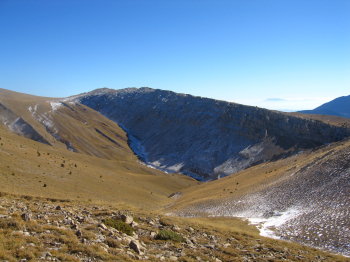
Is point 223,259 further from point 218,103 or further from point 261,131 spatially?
point 218,103

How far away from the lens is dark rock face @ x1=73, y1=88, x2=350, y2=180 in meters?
111

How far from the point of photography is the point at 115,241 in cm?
1412

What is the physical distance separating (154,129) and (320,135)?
9349 cm

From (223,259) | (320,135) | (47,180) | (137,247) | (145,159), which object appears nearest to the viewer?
(137,247)

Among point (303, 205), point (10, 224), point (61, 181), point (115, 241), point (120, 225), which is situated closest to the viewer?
point (10, 224)

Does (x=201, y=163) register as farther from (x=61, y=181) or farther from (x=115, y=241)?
(x=115, y=241)

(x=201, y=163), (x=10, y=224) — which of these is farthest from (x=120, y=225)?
→ (x=201, y=163)

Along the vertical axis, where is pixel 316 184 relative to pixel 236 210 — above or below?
above

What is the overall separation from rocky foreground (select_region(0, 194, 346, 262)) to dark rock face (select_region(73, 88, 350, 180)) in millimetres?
70979

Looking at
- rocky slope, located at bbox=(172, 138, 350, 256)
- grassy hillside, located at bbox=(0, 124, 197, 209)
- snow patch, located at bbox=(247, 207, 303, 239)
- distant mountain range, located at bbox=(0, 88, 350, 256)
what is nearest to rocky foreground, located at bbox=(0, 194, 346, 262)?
distant mountain range, located at bbox=(0, 88, 350, 256)

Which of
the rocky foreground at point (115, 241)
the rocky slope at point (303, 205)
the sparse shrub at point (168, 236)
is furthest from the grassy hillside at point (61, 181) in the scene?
the sparse shrub at point (168, 236)

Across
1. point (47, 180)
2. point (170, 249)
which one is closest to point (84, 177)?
point (47, 180)

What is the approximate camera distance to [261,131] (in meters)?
126

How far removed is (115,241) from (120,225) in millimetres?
3248
